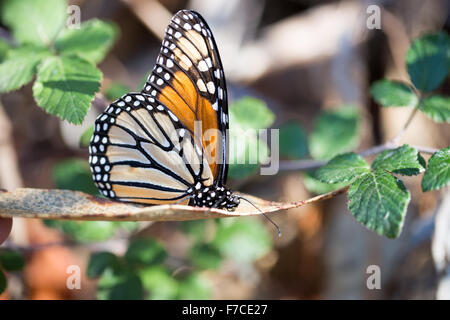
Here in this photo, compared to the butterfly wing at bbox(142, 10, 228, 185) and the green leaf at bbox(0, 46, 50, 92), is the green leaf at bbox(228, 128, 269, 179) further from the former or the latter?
the green leaf at bbox(0, 46, 50, 92)

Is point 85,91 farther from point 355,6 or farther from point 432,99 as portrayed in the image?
point 355,6

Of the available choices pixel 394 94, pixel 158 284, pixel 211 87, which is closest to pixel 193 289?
pixel 158 284

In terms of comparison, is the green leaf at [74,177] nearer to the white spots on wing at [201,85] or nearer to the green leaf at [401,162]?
the white spots on wing at [201,85]

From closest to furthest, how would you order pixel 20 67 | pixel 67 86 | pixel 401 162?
1. pixel 401 162
2. pixel 67 86
3. pixel 20 67

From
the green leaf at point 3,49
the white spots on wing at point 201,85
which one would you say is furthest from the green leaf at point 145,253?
the green leaf at point 3,49

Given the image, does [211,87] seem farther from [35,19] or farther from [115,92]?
[35,19]

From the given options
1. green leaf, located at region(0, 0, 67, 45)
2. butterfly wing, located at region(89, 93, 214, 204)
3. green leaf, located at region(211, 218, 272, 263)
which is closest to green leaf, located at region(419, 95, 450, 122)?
butterfly wing, located at region(89, 93, 214, 204)
